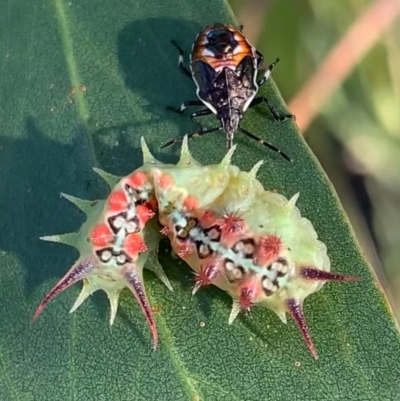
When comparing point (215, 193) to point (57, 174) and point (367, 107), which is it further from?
point (367, 107)

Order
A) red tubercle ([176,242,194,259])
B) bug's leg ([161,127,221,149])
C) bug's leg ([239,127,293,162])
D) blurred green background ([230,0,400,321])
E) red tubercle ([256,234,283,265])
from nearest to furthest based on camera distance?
red tubercle ([256,234,283,265]) < red tubercle ([176,242,194,259]) < bug's leg ([239,127,293,162]) < bug's leg ([161,127,221,149]) < blurred green background ([230,0,400,321])

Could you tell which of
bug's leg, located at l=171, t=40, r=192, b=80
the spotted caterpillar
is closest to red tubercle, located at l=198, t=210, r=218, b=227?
the spotted caterpillar

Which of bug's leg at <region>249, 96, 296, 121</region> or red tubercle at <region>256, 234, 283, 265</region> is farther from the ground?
bug's leg at <region>249, 96, 296, 121</region>

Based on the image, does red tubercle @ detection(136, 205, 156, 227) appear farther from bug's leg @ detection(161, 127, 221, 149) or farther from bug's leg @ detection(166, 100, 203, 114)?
bug's leg @ detection(166, 100, 203, 114)

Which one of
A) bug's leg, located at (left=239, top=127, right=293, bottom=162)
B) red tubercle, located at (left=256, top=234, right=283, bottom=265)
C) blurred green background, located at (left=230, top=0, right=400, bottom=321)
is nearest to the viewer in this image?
red tubercle, located at (left=256, top=234, right=283, bottom=265)

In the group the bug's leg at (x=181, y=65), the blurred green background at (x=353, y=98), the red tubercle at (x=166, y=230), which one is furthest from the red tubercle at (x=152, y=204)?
the blurred green background at (x=353, y=98)

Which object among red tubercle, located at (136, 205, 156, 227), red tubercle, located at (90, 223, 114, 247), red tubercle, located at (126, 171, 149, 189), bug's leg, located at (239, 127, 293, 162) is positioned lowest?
red tubercle, located at (90, 223, 114, 247)

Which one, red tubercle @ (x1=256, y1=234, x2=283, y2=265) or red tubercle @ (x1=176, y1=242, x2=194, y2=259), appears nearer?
red tubercle @ (x1=256, y1=234, x2=283, y2=265)
